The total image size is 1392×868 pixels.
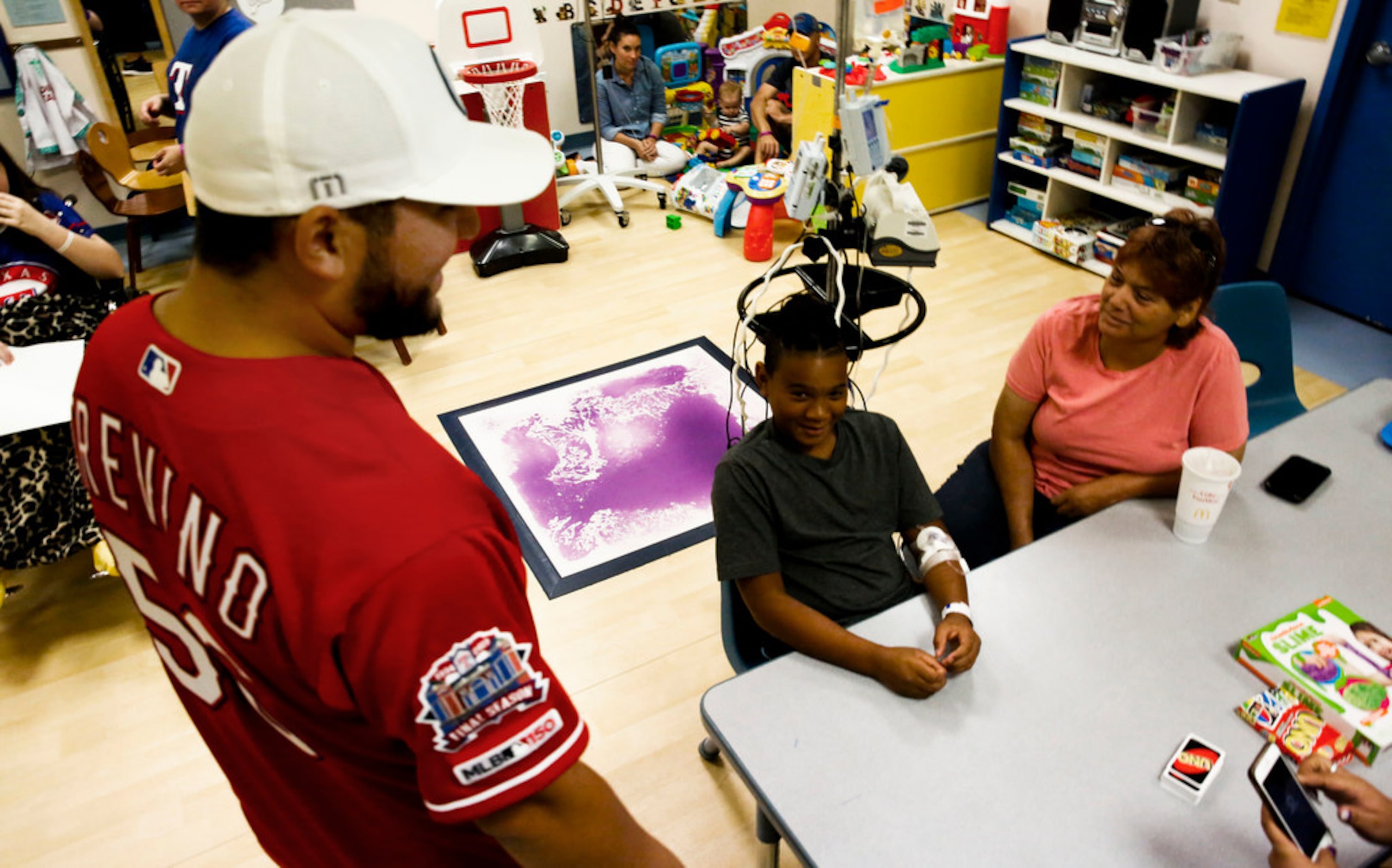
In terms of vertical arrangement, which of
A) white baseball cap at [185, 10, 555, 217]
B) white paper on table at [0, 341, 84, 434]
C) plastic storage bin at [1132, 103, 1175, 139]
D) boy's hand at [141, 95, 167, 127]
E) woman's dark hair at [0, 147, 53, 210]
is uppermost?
white baseball cap at [185, 10, 555, 217]

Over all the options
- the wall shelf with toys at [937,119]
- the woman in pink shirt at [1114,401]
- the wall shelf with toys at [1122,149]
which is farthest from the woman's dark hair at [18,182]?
the wall shelf with toys at [1122,149]

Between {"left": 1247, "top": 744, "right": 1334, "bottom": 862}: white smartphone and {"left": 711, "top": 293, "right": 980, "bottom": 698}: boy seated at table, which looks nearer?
{"left": 1247, "top": 744, "right": 1334, "bottom": 862}: white smartphone

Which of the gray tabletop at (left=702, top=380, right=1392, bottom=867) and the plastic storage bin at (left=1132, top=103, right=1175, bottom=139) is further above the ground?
the plastic storage bin at (left=1132, top=103, right=1175, bottom=139)

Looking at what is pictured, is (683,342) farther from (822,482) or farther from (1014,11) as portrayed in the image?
(1014,11)

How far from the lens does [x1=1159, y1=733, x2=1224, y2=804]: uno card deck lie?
44.2 inches

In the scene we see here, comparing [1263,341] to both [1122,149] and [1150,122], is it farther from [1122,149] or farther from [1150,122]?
[1122,149]

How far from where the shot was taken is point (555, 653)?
2.38 m

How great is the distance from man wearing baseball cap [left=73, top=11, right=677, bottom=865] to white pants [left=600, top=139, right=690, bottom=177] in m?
4.70

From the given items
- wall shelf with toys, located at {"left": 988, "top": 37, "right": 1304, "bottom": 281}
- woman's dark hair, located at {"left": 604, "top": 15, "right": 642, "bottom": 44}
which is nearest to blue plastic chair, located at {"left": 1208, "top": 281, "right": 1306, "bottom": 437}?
wall shelf with toys, located at {"left": 988, "top": 37, "right": 1304, "bottom": 281}

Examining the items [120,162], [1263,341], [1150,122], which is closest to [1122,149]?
[1150,122]

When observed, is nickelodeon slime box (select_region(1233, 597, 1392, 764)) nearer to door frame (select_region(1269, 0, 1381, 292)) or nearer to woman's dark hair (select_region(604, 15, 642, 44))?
door frame (select_region(1269, 0, 1381, 292))

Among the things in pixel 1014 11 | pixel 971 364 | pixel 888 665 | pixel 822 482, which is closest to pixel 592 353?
pixel 971 364

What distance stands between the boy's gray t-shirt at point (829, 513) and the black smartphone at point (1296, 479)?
63 centimetres

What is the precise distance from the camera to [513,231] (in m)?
4.59
